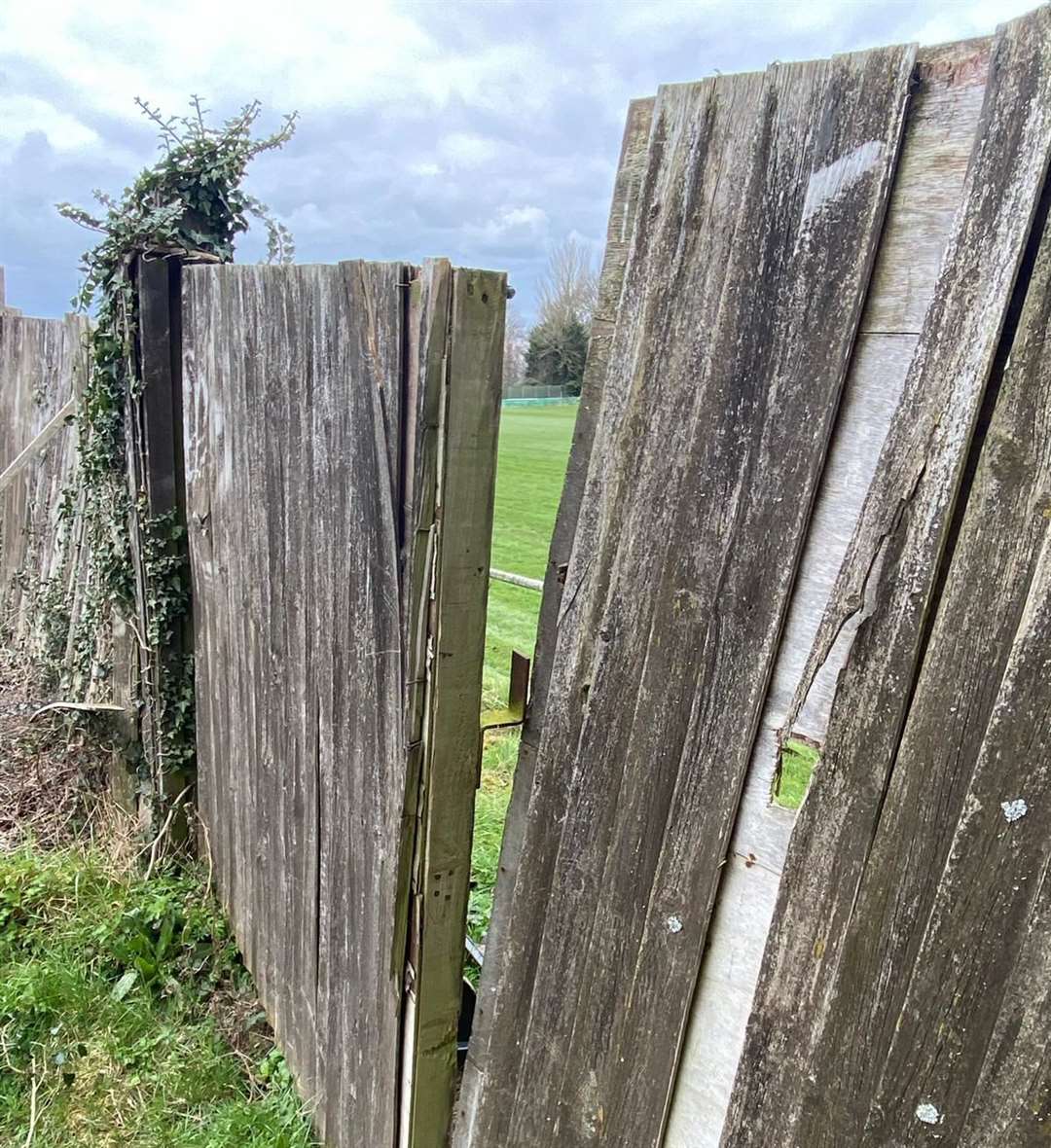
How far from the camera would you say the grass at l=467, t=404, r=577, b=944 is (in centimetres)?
355

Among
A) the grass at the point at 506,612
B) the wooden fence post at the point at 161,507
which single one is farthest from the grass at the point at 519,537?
the wooden fence post at the point at 161,507

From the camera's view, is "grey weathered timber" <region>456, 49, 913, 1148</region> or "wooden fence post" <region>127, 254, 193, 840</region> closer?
"grey weathered timber" <region>456, 49, 913, 1148</region>

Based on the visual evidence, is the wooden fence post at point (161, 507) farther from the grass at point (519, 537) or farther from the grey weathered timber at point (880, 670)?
the grey weathered timber at point (880, 670)

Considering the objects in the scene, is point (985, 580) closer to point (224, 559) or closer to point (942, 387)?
point (942, 387)

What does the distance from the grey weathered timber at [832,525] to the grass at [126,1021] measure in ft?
5.49

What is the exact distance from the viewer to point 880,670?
100cm

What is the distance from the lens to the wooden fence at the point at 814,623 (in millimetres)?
903

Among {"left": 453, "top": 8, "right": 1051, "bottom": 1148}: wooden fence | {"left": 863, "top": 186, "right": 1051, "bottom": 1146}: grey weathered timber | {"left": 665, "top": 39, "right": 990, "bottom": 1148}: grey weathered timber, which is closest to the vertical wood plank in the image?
{"left": 453, "top": 8, "right": 1051, "bottom": 1148}: wooden fence

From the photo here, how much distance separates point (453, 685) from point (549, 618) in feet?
0.93

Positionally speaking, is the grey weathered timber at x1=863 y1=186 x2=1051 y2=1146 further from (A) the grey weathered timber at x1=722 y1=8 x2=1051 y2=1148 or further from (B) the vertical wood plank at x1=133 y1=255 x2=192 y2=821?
(B) the vertical wood plank at x1=133 y1=255 x2=192 y2=821

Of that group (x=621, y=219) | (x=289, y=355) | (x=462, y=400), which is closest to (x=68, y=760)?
(x=289, y=355)

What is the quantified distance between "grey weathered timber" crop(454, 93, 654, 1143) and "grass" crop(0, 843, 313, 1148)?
3.65 ft

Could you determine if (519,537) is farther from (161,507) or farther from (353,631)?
(353,631)

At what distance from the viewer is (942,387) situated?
0.94m
